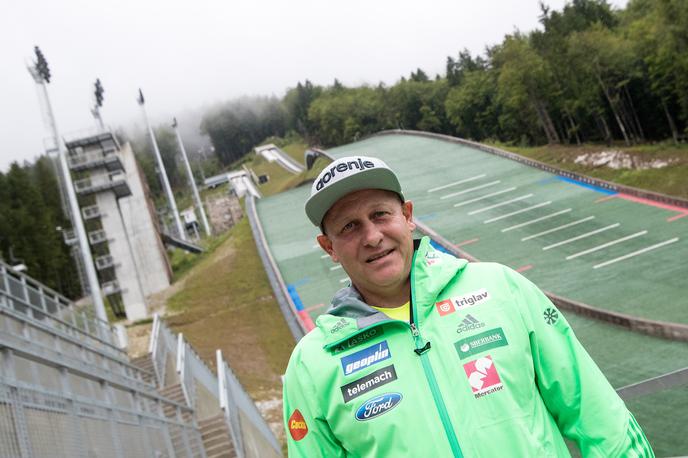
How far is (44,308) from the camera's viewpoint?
9719 millimetres

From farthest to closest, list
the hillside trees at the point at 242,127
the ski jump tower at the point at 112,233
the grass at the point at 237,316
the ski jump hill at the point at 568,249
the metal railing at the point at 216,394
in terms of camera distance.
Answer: the hillside trees at the point at 242,127, the ski jump tower at the point at 112,233, the grass at the point at 237,316, the ski jump hill at the point at 568,249, the metal railing at the point at 216,394

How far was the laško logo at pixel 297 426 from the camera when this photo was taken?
1.99 metres

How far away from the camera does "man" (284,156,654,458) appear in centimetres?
183

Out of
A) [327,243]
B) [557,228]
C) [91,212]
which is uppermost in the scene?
[91,212]

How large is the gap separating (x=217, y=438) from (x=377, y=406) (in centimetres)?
965

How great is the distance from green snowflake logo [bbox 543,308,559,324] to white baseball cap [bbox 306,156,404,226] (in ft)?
2.09

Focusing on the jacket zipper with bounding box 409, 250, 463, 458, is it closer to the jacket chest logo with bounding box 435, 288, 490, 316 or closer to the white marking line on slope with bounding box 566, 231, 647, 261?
the jacket chest logo with bounding box 435, 288, 490, 316

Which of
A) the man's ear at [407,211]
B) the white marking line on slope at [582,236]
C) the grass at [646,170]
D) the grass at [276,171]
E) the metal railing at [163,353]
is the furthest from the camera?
the grass at [276,171]

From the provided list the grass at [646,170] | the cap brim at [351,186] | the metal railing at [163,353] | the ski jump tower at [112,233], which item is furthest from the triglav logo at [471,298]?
the ski jump tower at [112,233]

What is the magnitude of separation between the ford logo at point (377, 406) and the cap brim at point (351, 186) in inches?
26.0

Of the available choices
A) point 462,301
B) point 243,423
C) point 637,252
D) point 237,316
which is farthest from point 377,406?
point 237,316

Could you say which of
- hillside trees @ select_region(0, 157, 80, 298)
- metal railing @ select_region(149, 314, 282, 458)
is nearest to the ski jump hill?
metal railing @ select_region(149, 314, 282, 458)

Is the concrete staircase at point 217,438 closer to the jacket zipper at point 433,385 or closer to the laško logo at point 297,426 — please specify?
the laško logo at point 297,426

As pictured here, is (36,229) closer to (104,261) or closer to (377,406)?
(104,261)
